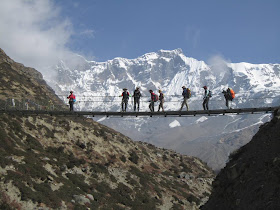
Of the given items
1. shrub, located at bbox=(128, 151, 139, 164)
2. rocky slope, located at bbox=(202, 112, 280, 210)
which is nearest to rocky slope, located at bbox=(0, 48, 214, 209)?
shrub, located at bbox=(128, 151, 139, 164)

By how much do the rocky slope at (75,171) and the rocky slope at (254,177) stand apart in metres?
14.6

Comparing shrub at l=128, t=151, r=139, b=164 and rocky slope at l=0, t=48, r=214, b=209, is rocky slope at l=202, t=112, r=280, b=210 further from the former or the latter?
shrub at l=128, t=151, r=139, b=164

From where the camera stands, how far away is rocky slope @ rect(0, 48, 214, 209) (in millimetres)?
31062

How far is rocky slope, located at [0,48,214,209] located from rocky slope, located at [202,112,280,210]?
1459 cm

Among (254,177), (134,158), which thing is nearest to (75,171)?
(134,158)

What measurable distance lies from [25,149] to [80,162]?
320 inches

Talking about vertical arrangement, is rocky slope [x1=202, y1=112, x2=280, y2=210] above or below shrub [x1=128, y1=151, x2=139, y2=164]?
above

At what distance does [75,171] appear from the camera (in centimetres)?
4188

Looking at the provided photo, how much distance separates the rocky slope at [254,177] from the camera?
1691 cm

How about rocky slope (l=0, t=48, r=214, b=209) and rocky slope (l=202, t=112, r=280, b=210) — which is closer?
rocky slope (l=202, t=112, r=280, b=210)

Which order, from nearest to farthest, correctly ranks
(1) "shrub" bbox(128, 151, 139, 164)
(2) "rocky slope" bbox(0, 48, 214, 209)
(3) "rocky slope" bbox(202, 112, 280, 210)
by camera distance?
(3) "rocky slope" bbox(202, 112, 280, 210), (2) "rocky slope" bbox(0, 48, 214, 209), (1) "shrub" bbox(128, 151, 139, 164)

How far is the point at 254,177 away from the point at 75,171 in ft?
87.5

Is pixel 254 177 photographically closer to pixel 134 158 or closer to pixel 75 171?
pixel 75 171

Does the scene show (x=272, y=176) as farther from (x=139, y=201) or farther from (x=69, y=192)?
(x=139, y=201)
